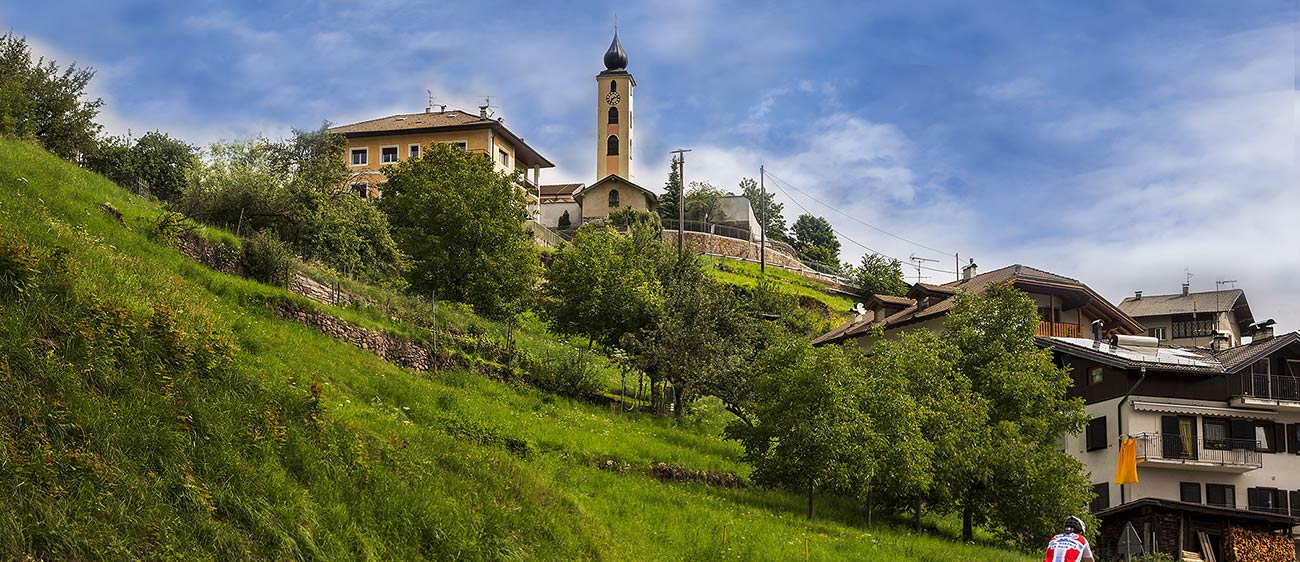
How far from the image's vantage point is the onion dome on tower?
124 metres

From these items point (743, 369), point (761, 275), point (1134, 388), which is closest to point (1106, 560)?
point (1134, 388)

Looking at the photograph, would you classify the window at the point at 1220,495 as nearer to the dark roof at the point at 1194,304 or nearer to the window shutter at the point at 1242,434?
the window shutter at the point at 1242,434

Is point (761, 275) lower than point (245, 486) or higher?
higher

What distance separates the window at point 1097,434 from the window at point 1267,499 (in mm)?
6298

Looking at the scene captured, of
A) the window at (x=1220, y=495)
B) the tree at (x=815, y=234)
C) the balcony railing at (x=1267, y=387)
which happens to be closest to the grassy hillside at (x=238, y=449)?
the window at (x=1220, y=495)

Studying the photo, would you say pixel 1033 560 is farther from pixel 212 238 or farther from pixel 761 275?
pixel 761 275

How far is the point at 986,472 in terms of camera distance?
122 feet

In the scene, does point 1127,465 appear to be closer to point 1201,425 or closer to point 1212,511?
point 1212,511

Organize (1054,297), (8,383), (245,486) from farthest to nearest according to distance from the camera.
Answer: (1054,297) < (245,486) < (8,383)

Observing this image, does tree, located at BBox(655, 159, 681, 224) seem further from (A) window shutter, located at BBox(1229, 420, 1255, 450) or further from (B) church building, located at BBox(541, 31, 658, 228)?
(A) window shutter, located at BBox(1229, 420, 1255, 450)

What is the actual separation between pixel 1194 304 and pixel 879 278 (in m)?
26.3

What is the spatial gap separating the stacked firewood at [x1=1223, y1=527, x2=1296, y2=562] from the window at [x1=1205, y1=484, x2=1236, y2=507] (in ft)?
16.8

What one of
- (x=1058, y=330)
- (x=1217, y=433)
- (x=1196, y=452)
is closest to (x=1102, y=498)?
(x=1196, y=452)

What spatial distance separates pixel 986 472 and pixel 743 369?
10.4 meters
